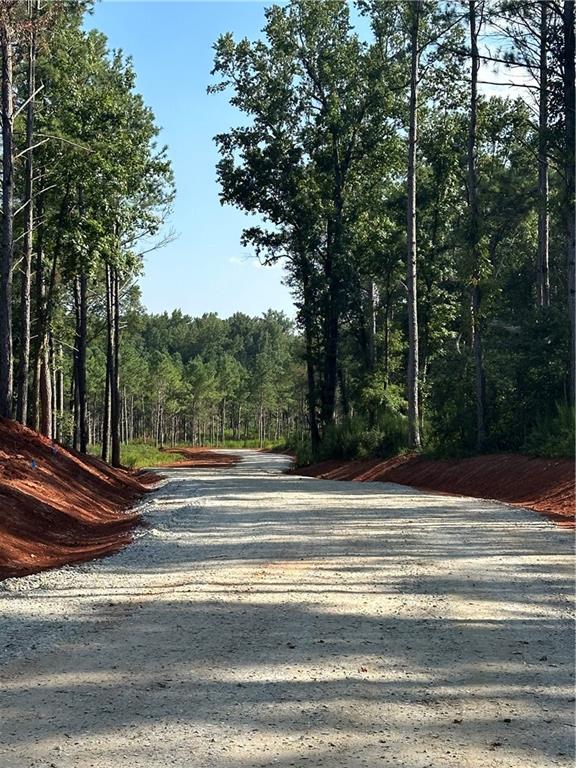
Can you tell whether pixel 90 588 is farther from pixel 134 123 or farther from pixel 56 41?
pixel 134 123

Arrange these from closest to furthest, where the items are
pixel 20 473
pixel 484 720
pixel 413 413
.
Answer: pixel 484 720 → pixel 20 473 → pixel 413 413

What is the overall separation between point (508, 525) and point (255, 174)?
29.2 meters

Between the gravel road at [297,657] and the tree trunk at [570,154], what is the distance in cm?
910

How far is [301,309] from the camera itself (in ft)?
121

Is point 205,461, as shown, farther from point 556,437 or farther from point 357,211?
point 556,437

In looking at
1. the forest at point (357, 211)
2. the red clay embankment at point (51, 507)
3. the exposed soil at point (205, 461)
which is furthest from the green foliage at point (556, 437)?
the exposed soil at point (205, 461)

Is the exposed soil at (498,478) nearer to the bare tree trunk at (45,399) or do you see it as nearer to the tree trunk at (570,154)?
the tree trunk at (570,154)

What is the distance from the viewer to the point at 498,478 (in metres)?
17.1

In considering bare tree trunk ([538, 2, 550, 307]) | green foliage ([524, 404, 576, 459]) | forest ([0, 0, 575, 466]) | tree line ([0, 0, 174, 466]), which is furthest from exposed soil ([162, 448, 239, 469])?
green foliage ([524, 404, 576, 459])

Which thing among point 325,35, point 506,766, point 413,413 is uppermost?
point 325,35

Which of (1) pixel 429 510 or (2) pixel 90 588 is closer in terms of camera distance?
(2) pixel 90 588

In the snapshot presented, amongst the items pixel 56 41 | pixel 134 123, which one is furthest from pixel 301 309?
pixel 56 41

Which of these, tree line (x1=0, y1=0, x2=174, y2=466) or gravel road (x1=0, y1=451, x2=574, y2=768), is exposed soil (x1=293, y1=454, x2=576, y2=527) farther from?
tree line (x1=0, y1=0, x2=174, y2=466)

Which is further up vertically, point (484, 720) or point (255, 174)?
point (255, 174)
